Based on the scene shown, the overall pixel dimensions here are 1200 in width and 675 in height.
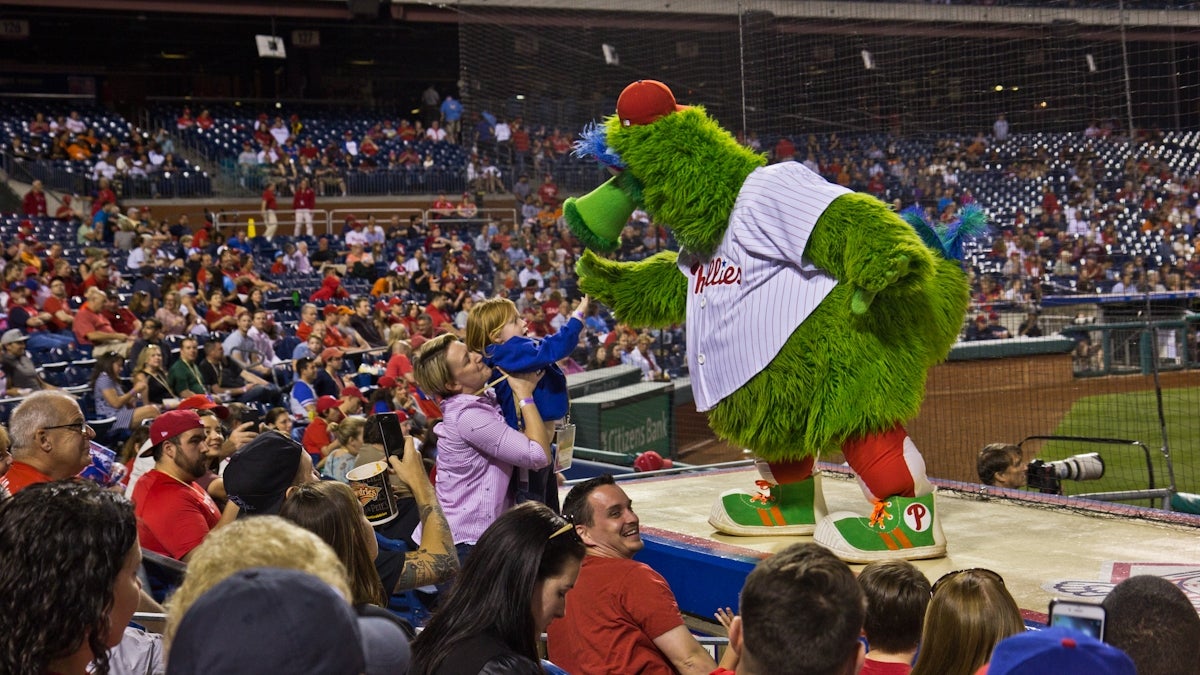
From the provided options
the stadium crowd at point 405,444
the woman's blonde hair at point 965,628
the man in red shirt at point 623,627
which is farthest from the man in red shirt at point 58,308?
the woman's blonde hair at point 965,628

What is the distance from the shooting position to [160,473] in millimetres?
4047

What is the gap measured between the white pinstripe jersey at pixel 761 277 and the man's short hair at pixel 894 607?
1.64 m

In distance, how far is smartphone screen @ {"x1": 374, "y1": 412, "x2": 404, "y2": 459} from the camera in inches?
150

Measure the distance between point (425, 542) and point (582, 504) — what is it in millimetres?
520

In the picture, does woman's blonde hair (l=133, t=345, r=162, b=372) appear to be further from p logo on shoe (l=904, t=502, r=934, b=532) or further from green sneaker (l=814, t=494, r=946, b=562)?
p logo on shoe (l=904, t=502, r=934, b=532)

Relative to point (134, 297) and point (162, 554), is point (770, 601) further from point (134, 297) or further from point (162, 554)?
point (134, 297)

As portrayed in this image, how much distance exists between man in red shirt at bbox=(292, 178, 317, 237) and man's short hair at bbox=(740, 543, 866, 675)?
1750 cm

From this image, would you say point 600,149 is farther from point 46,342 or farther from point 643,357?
point 643,357

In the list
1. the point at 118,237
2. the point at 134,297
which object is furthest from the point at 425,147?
the point at 134,297

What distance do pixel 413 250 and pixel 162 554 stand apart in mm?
14527

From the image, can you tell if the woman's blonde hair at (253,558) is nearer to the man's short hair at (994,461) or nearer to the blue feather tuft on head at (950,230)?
the blue feather tuft on head at (950,230)

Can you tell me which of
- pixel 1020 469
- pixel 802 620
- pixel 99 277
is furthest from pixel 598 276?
pixel 99 277

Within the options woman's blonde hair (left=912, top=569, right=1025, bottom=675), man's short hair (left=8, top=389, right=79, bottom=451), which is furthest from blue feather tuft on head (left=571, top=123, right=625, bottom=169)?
woman's blonde hair (left=912, top=569, right=1025, bottom=675)

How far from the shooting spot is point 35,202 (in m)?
16.6
